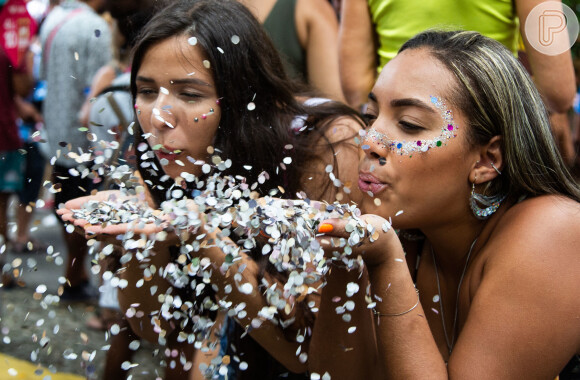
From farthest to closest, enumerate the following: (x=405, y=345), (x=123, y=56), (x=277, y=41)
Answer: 1. (x=123, y=56)
2. (x=277, y=41)
3. (x=405, y=345)

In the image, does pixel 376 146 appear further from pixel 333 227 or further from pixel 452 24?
pixel 452 24

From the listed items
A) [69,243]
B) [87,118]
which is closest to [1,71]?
[87,118]

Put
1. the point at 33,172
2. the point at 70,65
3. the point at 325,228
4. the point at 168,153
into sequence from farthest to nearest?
1. the point at 33,172
2. the point at 70,65
3. the point at 168,153
4. the point at 325,228

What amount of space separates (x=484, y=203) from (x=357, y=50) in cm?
109

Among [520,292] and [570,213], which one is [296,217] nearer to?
[520,292]

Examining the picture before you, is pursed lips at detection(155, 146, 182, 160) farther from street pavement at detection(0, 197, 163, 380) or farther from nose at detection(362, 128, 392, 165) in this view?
street pavement at detection(0, 197, 163, 380)

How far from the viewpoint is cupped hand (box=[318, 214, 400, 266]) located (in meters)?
1.44

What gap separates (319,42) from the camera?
9.87ft

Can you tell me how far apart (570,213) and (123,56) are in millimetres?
2500

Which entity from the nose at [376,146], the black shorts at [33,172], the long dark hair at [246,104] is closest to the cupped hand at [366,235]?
the nose at [376,146]

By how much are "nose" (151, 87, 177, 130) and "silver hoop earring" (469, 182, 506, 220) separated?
865 millimetres

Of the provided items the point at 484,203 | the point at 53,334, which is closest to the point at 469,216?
the point at 484,203

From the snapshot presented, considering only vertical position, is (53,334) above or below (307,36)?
below

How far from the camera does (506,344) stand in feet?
5.14
